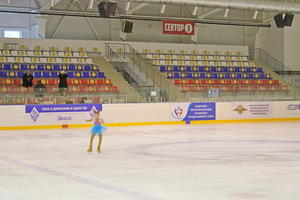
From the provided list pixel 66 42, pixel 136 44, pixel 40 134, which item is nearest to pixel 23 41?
pixel 66 42

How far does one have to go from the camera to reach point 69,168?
1148 cm

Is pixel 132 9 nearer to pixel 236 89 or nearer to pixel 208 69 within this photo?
pixel 208 69

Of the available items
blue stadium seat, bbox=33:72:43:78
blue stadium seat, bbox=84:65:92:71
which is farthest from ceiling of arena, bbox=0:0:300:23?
blue stadium seat, bbox=33:72:43:78

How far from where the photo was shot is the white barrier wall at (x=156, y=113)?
2377cm

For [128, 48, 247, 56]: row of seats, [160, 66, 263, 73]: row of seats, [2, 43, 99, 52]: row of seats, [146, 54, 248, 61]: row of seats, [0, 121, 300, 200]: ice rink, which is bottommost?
[0, 121, 300, 200]: ice rink

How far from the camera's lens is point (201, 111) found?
28062mm

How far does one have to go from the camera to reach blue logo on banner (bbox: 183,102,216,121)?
27731 mm

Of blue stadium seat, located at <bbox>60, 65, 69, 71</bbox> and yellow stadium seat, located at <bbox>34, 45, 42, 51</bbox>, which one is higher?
yellow stadium seat, located at <bbox>34, 45, 42, 51</bbox>

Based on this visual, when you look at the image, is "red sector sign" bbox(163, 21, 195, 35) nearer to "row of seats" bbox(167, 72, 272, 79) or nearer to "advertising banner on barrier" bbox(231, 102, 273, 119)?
"row of seats" bbox(167, 72, 272, 79)

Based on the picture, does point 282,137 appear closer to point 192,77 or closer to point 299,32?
point 192,77

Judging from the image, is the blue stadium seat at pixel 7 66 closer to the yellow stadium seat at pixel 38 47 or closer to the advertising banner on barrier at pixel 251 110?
the yellow stadium seat at pixel 38 47

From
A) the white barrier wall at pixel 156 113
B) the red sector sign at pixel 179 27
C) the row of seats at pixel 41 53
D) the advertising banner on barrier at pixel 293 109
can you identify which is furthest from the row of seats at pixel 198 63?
the advertising banner on barrier at pixel 293 109

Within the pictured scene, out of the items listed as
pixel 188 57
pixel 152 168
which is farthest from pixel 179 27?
pixel 152 168

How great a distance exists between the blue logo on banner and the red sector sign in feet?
32.9
